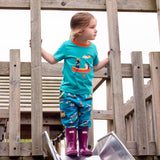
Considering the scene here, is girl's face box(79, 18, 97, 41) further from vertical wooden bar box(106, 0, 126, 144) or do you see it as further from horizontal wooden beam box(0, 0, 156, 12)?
horizontal wooden beam box(0, 0, 156, 12)

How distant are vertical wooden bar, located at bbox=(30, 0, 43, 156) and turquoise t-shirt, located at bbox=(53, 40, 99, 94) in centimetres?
45

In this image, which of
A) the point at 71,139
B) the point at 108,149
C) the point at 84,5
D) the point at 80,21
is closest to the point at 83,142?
the point at 71,139

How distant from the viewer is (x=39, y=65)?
402cm

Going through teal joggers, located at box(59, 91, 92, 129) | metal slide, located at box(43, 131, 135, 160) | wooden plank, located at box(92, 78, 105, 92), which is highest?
wooden plank, located at box(92, 78, 105, 92)

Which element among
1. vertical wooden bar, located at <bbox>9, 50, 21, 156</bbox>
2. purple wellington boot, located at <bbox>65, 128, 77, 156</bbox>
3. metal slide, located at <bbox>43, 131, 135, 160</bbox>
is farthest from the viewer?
vertical wooden bar, located at <bbox>9, 50, 21, 156</bbox>

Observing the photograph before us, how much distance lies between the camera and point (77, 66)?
355 cm

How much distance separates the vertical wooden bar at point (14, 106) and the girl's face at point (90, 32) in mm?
857

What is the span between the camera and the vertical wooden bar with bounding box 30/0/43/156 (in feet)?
12.6

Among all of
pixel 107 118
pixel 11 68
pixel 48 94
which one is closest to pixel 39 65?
pixel 11 68

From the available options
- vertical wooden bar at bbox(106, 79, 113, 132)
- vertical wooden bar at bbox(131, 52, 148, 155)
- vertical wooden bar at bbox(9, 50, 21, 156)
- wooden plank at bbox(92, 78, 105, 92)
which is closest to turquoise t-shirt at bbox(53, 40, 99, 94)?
vertical wooden bar at bbox(9, 50, 21, 156)

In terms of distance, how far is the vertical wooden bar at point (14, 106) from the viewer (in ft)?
12.6

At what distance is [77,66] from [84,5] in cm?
107

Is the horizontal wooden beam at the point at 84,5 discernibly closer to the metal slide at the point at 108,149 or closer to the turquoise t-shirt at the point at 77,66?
the turquoise t-shirt at the point at 77,66

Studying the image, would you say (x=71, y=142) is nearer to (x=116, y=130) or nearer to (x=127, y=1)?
(x=116, y=130)
